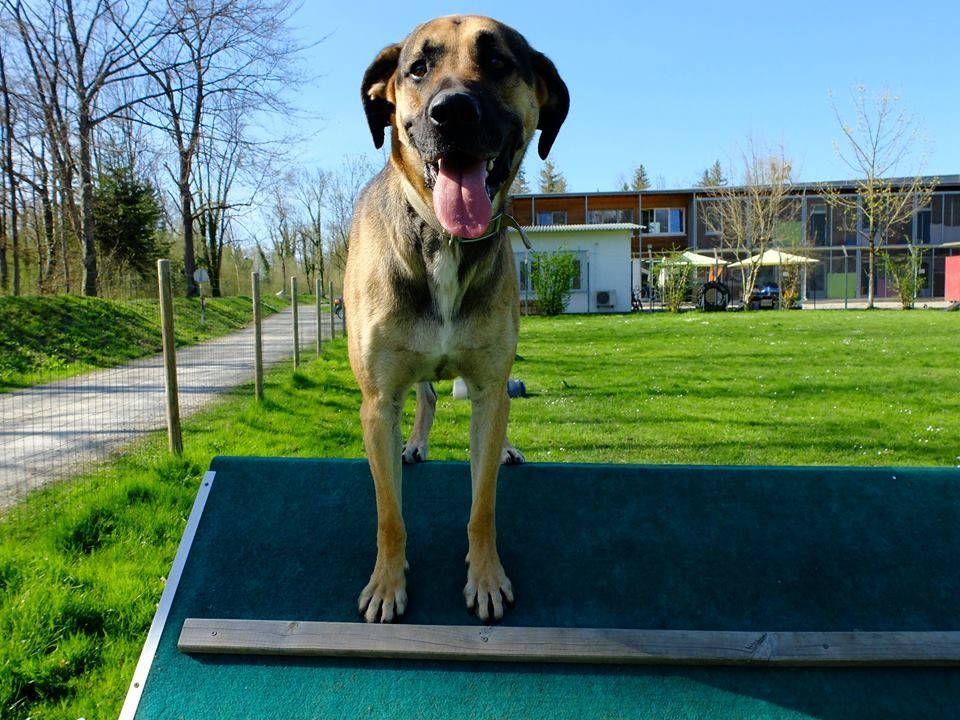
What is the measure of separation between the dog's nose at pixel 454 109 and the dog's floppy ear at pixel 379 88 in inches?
28.0

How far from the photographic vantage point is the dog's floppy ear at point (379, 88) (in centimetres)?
296

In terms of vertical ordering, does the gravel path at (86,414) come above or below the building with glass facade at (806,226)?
below

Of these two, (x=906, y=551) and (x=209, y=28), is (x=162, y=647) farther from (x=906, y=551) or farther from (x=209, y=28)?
(x=209, y=28)

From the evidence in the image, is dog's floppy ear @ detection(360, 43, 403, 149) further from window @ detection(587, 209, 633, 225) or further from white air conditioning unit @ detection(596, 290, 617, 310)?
window @ detection(587, 209, 633, 225)

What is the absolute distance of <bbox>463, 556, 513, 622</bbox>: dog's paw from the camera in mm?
2684

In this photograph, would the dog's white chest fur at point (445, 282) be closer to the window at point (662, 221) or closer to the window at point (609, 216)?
the window at point (609, 216)

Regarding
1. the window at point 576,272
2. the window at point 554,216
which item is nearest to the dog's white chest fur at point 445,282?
the window at point 576,272

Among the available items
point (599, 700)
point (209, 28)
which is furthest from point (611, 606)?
point (209, 28)

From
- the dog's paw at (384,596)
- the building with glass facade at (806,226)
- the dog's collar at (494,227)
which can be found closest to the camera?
the dog's paw at (384,596)

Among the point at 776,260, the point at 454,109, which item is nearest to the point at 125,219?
the point at 454,109

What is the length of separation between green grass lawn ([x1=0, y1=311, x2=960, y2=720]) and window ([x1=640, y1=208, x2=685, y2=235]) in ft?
92.7

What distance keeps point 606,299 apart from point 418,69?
29147 mm

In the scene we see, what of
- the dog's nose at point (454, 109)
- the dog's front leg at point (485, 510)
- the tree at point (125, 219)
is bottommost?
the dog's front leg at point (485, 510)

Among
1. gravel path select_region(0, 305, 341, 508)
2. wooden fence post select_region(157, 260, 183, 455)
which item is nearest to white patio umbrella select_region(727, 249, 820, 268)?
gravel path select_region(0, 305, 341, 508)
